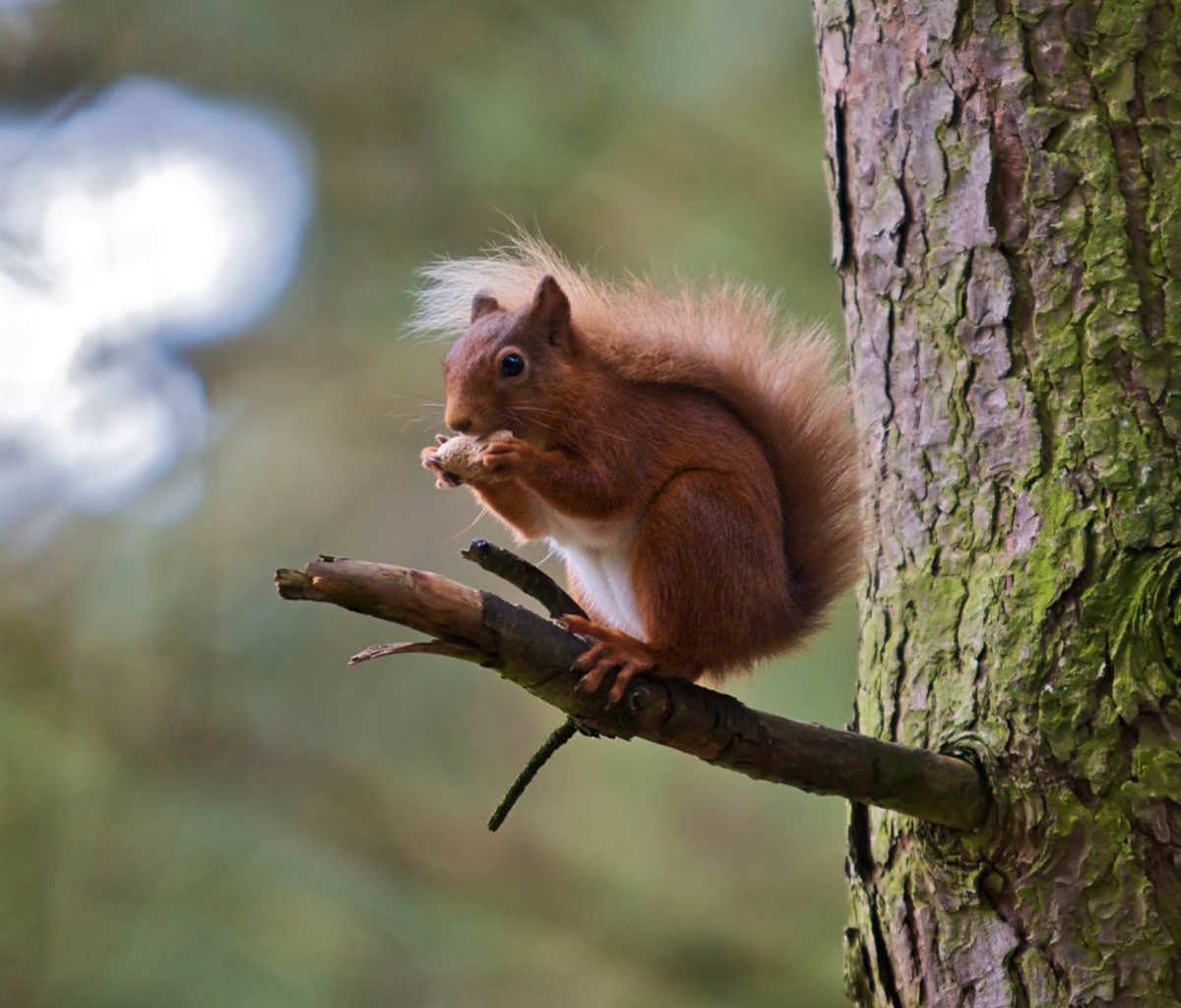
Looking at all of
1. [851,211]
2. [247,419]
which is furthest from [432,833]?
[851,211]

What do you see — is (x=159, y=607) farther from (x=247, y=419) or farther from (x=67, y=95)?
(x=67, y=95)

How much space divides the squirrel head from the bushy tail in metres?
0.10

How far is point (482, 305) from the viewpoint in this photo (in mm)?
1705

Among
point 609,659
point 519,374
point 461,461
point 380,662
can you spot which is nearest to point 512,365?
point 519,374

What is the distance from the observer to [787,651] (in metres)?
1.54

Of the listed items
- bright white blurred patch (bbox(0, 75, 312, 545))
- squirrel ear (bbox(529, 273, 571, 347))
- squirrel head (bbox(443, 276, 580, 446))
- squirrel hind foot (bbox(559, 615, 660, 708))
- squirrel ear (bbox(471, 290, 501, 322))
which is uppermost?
bright white blurred patch (bbox(0, 75, 312, 545))

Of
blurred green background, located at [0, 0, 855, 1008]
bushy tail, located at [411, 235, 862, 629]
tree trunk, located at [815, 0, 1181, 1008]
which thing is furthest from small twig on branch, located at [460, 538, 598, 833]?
blurred green background, located at [0, 0, 855, 1008]

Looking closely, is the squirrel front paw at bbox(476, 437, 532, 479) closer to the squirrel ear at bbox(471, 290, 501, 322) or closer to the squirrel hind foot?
the squirrel hind foot

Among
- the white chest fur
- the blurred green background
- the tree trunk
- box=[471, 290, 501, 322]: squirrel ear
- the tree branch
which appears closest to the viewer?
the tree branch

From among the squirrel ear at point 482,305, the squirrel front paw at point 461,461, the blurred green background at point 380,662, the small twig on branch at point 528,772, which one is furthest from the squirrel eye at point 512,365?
the blurred green background at point 380,662

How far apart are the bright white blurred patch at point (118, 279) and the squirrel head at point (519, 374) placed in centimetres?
171

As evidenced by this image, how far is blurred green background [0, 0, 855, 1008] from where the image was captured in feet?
9.34

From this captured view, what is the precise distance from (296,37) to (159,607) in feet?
5.21

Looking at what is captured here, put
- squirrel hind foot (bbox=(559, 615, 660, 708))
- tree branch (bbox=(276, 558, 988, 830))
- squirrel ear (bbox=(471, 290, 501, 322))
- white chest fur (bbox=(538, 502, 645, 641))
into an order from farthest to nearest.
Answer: squirrel ear (bbox=(471, 290, 501, 322))
white chest fur (bbox=(538, 502, 645, 641))
squirrel hind foot (bbox=(559, 615, 660, 708))
tree branch (bbox=(276, 558, 988, 830))
